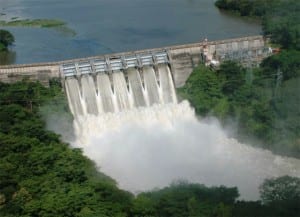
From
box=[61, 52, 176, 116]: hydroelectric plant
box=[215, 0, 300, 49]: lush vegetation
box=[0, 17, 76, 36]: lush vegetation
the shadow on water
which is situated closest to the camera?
box=[61, 52, 176, 116]: hydroelectric plant

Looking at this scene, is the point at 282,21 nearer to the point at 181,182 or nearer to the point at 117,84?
the point at 117,84

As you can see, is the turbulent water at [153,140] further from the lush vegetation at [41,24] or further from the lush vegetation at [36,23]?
the lush vegetation at [36,23]

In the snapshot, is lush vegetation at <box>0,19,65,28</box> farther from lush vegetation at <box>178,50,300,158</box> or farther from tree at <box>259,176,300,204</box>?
tree at <box>259,176,300,204</box>

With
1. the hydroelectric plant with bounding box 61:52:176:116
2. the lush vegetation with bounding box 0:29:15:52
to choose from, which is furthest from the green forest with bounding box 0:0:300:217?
the lush vegetation with bounding box 0:29:15:52

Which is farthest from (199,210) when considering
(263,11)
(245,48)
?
(263,11)

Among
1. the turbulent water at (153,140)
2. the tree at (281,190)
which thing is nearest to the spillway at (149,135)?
the turbulent water at (153,140)

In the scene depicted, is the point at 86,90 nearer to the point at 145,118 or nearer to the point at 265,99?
the point at 145,118
